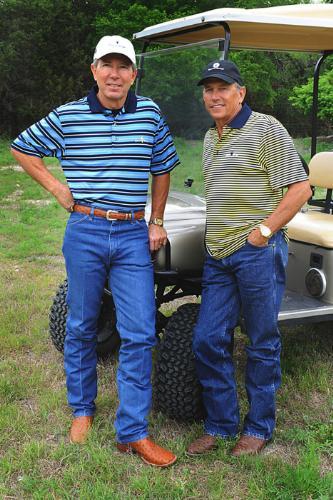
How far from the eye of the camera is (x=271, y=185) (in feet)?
8.46

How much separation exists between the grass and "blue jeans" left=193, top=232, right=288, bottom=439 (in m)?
0.17

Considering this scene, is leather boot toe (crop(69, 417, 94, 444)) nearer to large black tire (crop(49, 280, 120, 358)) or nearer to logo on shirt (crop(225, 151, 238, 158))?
large black tire (crop(49, 280, 120, 358))

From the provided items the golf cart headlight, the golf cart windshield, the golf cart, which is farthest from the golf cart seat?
the golf cart windshield

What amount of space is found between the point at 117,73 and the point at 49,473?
1773 millimetres

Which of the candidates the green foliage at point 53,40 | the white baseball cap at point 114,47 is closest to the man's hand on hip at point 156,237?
the white baseball cap at point 114,47

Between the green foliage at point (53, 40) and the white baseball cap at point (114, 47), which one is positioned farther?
the green foliage at point (53, 40)

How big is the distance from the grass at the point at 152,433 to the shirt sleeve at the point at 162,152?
1.66ft

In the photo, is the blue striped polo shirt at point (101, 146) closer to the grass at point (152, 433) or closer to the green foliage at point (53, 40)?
the grass at point (152, 433)

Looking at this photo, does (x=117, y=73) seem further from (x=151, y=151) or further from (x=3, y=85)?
(x=3, y=85)

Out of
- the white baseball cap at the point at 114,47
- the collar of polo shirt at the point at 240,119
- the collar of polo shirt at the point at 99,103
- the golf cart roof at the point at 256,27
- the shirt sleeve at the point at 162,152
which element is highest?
the golf cart roof at the point at 256,27

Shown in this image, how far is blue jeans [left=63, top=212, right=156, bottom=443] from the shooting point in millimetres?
2768

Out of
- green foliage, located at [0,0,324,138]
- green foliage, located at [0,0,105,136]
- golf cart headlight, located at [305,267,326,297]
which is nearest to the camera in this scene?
golf cart headlight, located at [305,267,326,297]

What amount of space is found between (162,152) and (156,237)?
396 millimetres

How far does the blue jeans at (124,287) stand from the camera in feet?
9.08
